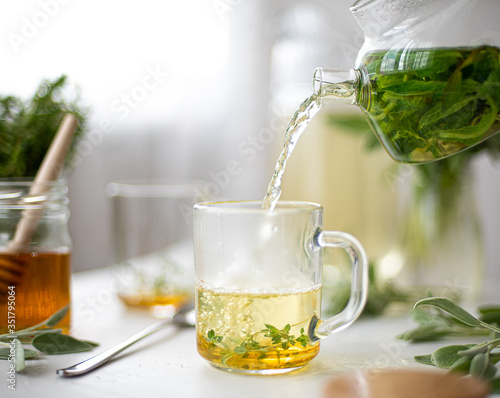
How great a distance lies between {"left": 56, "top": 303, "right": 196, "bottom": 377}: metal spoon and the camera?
65 cm

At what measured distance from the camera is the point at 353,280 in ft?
2.29

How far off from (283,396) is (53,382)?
9.8 inches

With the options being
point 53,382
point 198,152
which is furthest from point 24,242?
point 198,152

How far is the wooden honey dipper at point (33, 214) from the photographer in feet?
2.43

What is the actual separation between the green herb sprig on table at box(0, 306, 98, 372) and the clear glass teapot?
1.41ft

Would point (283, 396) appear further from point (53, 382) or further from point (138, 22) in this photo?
point (138, 22)

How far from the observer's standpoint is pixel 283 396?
1.95 feet

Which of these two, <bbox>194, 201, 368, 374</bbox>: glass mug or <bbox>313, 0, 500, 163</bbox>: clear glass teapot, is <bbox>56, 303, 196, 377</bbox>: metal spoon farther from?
<bbox>313, 0, 500, 163</bbox>: clear glass teapot

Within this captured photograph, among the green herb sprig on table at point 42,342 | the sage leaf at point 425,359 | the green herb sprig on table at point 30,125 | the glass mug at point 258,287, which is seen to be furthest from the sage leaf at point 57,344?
the sage leaf at point 425,359

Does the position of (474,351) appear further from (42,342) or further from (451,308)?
(42,342)

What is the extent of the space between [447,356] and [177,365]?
311mm

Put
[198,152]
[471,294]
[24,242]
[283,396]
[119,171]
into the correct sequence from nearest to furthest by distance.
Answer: [283,396] → [24,242] → [471,294] → [119,171] → [198,152]

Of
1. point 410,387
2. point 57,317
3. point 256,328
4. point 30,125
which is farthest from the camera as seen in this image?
point 30,125

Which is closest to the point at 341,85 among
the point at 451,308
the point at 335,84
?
the point at 335,84
